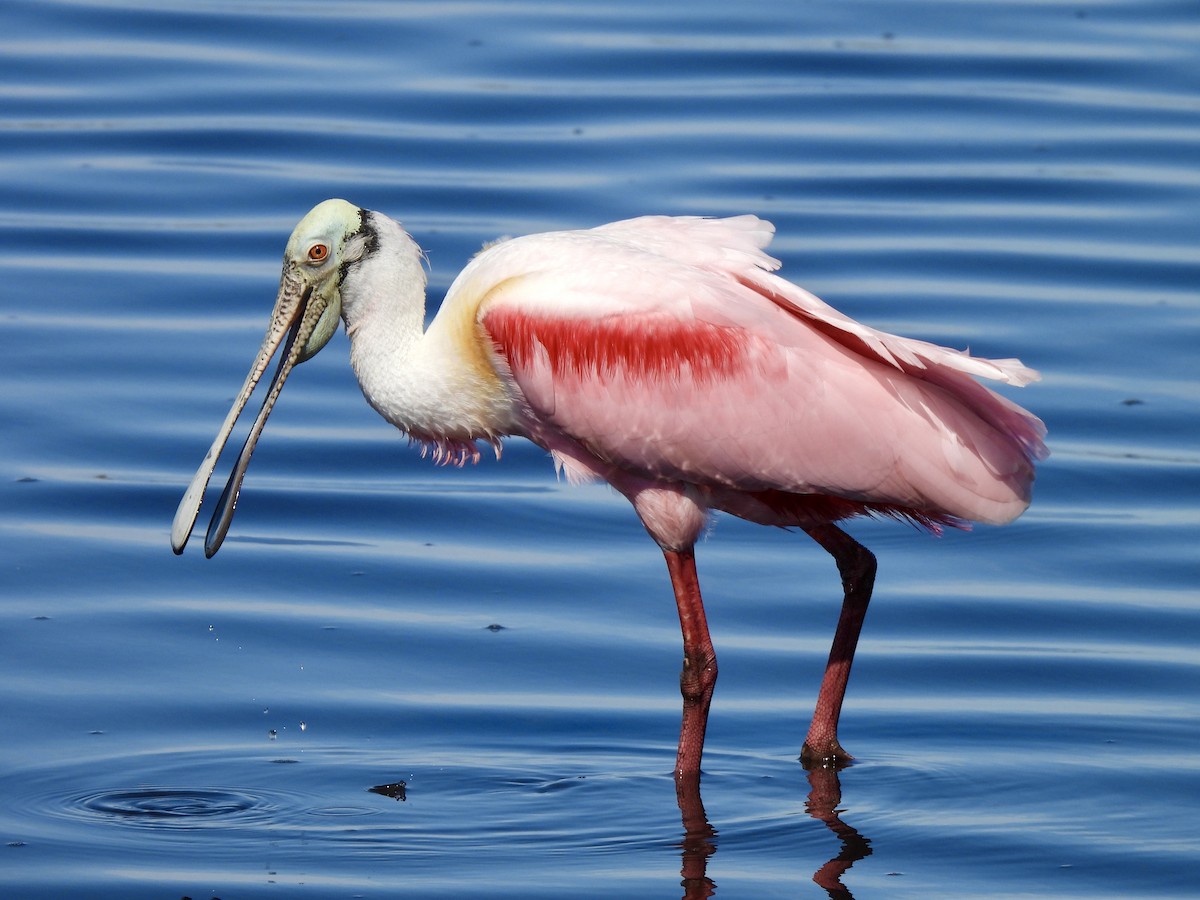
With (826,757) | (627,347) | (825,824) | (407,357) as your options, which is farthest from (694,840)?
(407,357)

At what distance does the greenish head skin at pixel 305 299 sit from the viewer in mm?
7340

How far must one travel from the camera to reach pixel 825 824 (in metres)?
6.63

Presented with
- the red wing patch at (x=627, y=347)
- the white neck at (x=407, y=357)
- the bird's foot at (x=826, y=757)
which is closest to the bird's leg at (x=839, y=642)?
the bird's foot at (x=826, y=757)

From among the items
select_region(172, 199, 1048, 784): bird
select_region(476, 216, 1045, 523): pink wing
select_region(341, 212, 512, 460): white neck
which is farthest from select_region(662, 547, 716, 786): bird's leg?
select_region(341, 212, 512, 460): white neck

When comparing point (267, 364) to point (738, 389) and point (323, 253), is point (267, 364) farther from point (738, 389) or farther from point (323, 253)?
point (738, 389)

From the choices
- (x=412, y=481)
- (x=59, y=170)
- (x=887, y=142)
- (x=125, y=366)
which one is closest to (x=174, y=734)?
(x=412, y=481)

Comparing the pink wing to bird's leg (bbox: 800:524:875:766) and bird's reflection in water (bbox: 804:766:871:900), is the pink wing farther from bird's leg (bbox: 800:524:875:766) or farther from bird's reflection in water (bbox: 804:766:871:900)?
bird's reflection in water (bbox: 804:766:871:900)

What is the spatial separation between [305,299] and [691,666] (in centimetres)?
161

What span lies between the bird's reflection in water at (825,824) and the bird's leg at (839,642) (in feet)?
0.27

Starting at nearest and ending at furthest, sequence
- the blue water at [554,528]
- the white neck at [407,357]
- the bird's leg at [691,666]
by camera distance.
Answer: the blue water at [554,528]
the bird's leg at [691,666]
the white neck at [407,357]

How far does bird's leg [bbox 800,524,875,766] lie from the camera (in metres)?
7.09

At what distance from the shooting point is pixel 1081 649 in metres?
8.04

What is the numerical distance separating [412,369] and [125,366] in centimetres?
387

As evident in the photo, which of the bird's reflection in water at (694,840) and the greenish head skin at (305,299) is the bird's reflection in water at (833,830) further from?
the greenish head skin at (305,299)
